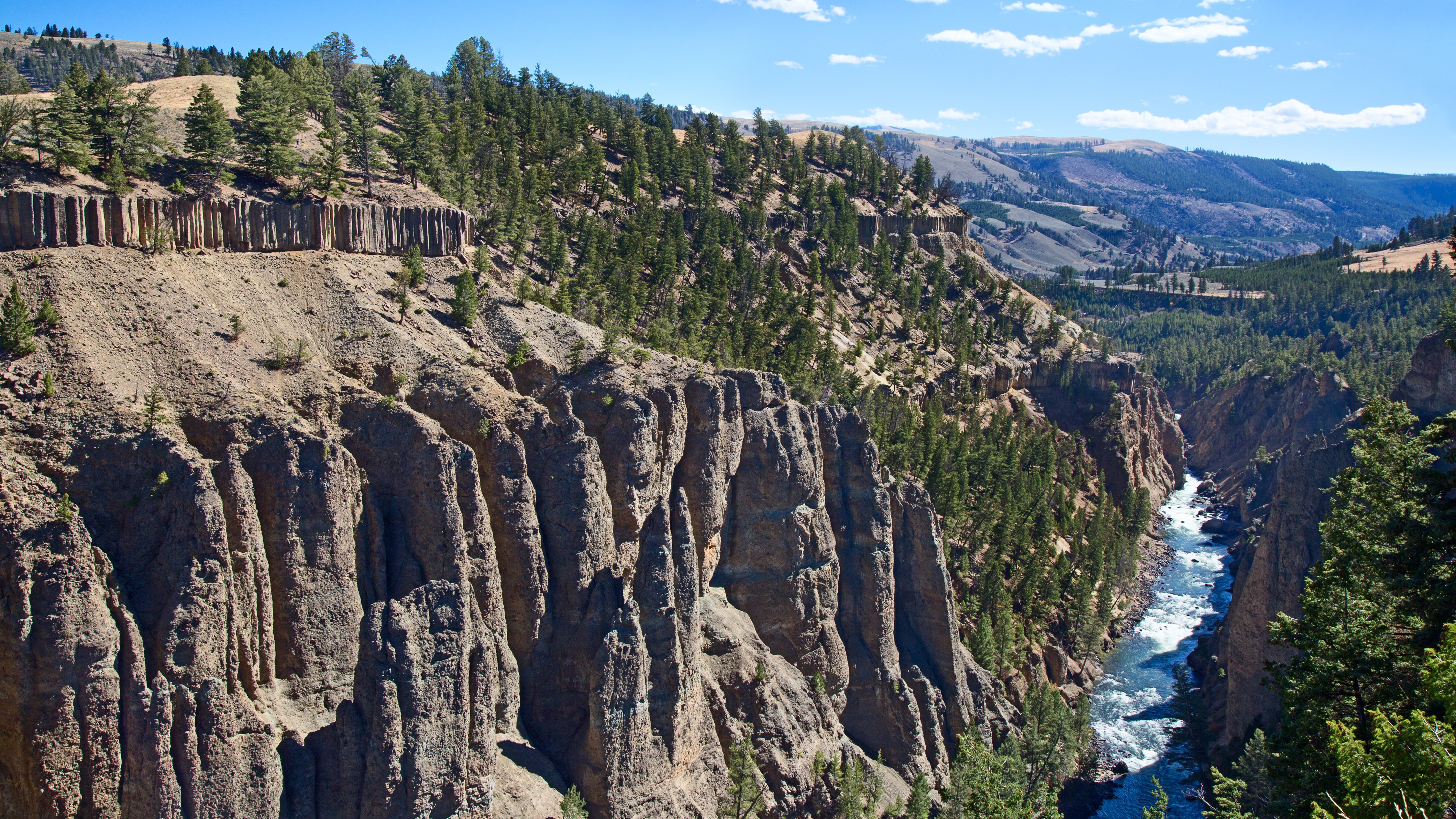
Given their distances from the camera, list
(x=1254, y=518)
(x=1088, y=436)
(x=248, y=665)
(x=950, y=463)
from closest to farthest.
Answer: (x=248, y=665), (x=950, y=463), (x=1254, y=518), (x=1088, y=436)

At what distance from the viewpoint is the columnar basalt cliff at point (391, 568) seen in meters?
32.2

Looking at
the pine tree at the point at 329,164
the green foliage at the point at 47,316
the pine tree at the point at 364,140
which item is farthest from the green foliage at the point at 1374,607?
the pine tree at the point at 364,140

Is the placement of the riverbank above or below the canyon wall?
below

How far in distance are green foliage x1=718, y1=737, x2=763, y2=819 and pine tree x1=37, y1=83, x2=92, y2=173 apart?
43.6 metres

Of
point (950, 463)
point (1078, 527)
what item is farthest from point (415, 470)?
point (1078, 527)

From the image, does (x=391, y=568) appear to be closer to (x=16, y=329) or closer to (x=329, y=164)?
(x=16, y=329)

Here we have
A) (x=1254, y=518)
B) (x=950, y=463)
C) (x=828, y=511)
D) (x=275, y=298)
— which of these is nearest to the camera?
(x=275, y=298)

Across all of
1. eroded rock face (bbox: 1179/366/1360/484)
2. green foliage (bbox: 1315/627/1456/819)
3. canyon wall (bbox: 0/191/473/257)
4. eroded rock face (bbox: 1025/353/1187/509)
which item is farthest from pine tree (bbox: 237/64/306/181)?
eroded rock face (bbox: 1179/366/1360/484)

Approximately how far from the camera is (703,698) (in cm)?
4769

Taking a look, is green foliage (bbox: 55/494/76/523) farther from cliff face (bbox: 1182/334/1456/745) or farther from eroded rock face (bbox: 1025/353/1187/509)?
eroded rock face (bbox: 1025/353/1187/509)

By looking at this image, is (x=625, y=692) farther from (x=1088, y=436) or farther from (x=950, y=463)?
(x=1088, y=436)

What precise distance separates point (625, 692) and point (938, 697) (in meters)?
28.6

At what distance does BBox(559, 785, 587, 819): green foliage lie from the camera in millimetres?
38250

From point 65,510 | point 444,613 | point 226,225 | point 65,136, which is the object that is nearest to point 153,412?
Answer: point 65,510
